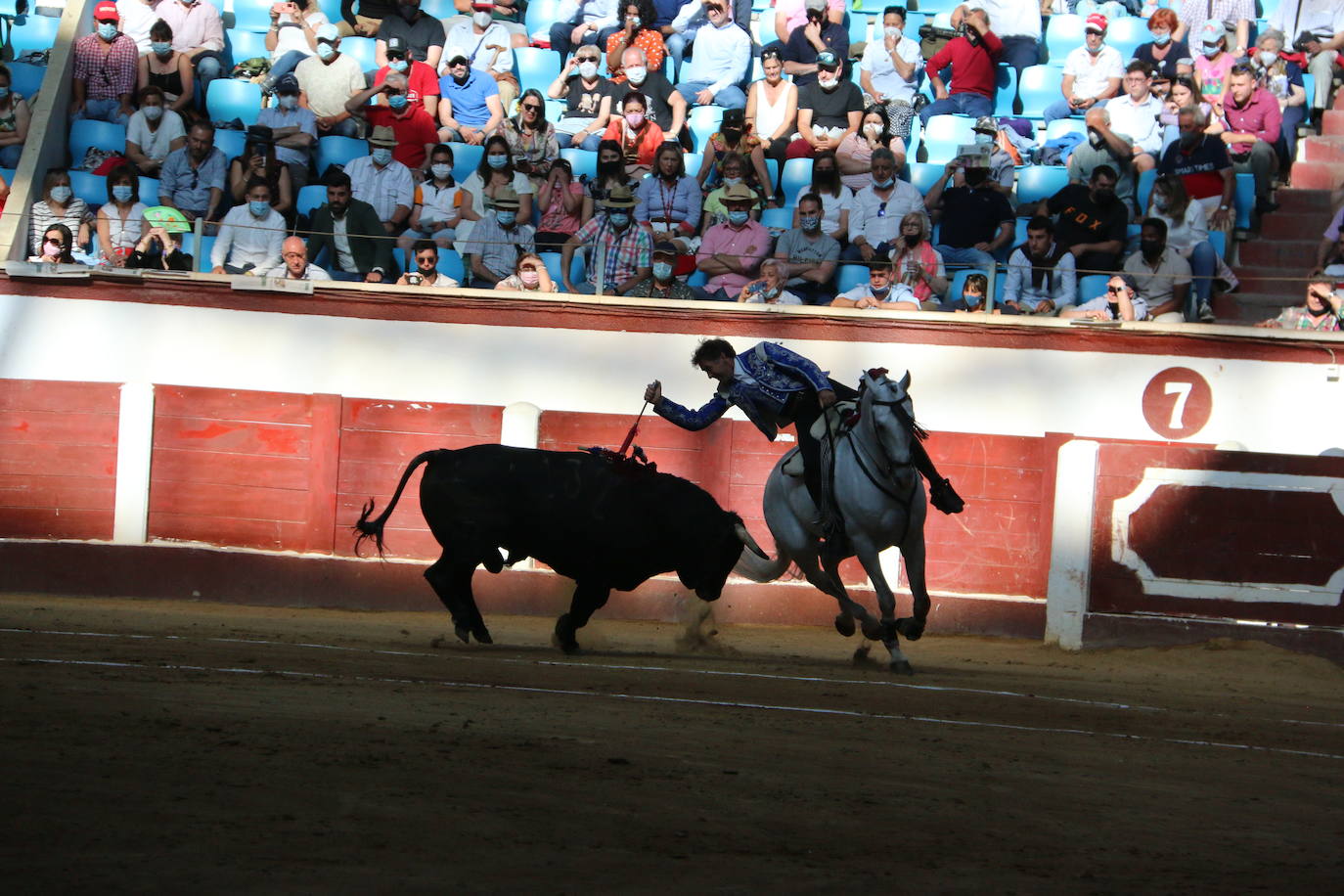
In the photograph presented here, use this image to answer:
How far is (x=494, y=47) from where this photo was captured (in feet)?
49.0

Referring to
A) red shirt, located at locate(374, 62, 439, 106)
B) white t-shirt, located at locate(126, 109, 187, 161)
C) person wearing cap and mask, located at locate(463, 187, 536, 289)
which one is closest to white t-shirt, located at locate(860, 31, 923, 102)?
person wearing cap and mask, located at locate(463, 187, 536, 289)

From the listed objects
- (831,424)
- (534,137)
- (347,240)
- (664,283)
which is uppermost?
(534,137)

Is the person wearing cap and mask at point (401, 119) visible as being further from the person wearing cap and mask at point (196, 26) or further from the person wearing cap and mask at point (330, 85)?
the person wearing cap and mask at point (196, 26)

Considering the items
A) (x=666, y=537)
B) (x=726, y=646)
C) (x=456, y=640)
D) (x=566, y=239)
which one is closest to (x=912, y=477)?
(x=666, y=537)

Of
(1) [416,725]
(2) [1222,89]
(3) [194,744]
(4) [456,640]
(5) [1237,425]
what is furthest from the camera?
(2) [1222,89]

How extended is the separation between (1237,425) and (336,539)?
22.5 ft

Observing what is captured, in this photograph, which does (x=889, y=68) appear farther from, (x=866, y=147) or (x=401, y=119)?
(x=401, y=119)

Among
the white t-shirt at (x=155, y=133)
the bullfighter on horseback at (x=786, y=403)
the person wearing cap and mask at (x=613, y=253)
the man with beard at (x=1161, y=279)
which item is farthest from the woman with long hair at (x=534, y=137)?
the bullfighter on horseback at (x=786, y=403)

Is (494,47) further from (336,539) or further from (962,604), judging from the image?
(962,604)

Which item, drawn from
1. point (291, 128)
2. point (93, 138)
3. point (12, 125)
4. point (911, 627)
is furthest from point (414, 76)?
point (911, 627)

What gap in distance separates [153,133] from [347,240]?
2.62 metres

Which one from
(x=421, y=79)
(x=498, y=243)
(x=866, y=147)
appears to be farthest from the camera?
(x=421, y=79)

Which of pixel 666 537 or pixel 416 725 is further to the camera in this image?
pixel 666 537

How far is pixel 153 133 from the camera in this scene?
13.9 meters
